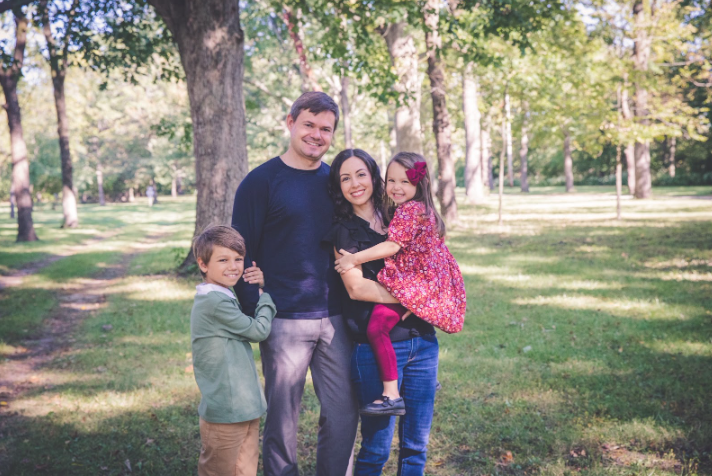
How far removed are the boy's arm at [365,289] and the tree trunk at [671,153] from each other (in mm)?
50039

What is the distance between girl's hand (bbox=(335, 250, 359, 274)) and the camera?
2.89 meters

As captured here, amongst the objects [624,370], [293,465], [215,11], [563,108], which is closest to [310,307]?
[293,465]

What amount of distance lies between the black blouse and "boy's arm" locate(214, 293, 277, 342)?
471mm

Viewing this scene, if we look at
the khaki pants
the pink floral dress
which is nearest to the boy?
the khaki pants

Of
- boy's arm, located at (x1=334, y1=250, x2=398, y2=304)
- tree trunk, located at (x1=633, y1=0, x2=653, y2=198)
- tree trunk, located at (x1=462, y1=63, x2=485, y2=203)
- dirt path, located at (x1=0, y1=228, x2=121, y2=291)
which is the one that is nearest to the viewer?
boy's arm, located at (x1=334, y1=250, x2=398, y2=304)

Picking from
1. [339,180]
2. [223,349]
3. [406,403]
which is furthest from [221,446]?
[339,180]

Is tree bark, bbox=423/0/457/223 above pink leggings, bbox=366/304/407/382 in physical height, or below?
above

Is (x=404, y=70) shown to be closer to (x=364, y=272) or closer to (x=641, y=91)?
(x=364, y=272)

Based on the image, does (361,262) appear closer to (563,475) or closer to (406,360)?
(406,360)

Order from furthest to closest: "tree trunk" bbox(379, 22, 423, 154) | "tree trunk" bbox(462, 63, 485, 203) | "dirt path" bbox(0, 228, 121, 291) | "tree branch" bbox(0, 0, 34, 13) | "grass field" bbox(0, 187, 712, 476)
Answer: "tree trunk" bbox(462, 63, 485, 203) < "tree trunk" bbox(379, 22, 423, 154) < "dirt path" bbox(0, 228, 121, 291) < "tree branch" bbox(0, 0, 34, 13) < "grass field" bbox(0, 187, 712, 476)

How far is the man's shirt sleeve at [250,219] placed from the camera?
309 centimetres

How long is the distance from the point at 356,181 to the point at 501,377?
3.56 m

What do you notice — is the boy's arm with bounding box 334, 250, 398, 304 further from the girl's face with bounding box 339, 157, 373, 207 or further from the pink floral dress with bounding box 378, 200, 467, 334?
the girl's face with bounding box 339, 157, 373, 207

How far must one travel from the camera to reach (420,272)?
2.96 metres
